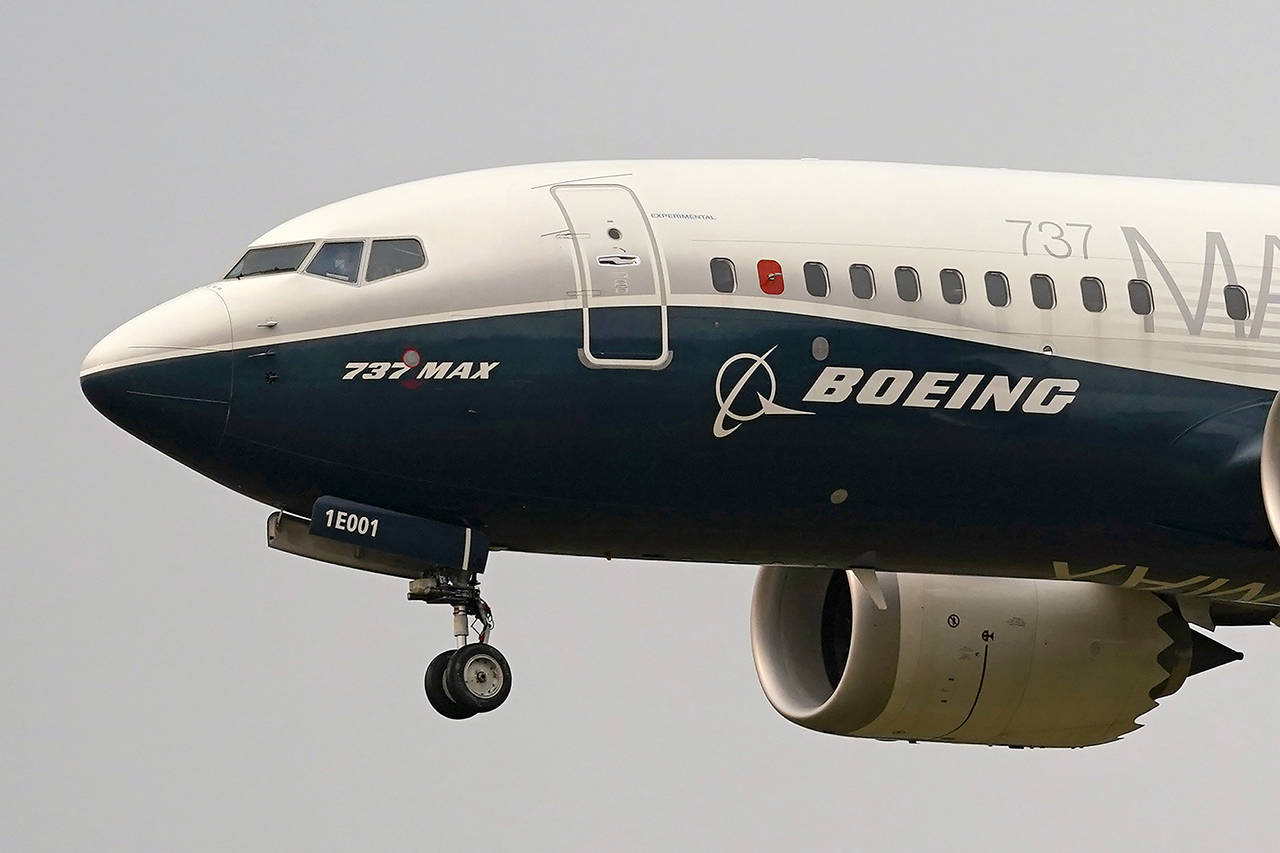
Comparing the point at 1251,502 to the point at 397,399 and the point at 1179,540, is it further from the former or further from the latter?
the point at 397,399

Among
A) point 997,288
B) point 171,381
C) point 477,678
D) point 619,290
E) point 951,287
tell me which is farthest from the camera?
point 997,288

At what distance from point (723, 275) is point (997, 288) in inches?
99.4

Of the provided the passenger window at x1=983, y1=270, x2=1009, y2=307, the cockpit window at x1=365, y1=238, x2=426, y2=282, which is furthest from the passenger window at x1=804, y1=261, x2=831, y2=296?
the cockpit window at x1=365, y1=238, x2=426, y2=282

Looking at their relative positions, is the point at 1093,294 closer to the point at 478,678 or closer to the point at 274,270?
the point at 478,678

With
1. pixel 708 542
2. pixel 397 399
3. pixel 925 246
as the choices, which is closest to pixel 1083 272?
pixel 925 246

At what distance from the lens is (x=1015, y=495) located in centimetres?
2459

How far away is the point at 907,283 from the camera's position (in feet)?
79.5

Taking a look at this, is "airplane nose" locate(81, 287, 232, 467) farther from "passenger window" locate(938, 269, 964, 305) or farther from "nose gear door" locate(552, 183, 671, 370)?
"passenger window" locate(938, 269, 964, 305)

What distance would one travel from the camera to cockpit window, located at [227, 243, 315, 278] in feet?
77.0

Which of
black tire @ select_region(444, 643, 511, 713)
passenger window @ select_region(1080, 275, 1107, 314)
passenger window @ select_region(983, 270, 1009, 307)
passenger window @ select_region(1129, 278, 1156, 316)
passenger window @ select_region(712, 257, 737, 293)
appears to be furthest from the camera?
passenger window @ select_region(1129, 278, 1156, 316)

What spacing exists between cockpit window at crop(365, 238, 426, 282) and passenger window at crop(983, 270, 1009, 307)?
4796mm

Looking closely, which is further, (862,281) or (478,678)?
(862,281)

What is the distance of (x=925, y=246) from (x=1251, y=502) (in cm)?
361

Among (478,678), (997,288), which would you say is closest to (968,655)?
(997,288)
